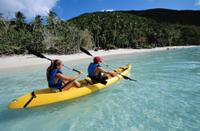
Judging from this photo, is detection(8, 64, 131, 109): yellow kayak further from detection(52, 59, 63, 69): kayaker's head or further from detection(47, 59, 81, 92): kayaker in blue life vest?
detection(52, 59, 63, 69): kayaker's head

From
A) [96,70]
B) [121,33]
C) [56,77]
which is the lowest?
[96,70]

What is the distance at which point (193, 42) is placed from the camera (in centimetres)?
9531

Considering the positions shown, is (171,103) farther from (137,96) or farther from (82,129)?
(82,129)

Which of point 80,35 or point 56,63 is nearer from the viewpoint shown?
point 56,63

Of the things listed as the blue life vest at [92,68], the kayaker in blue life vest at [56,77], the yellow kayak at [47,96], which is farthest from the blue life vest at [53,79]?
the blue life vest at [92,68]

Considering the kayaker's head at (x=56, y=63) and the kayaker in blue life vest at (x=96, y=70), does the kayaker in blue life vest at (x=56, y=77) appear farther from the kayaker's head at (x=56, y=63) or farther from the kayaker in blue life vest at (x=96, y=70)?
the kayaker in blue life vest at (x=96, y=70)

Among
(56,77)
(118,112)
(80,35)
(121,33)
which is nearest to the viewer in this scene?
(118,112)

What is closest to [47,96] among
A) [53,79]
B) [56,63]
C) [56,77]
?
[53,79]

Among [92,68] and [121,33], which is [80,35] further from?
[92,68]

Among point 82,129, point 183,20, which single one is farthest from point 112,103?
point 183,20

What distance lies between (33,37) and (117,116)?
34.8m

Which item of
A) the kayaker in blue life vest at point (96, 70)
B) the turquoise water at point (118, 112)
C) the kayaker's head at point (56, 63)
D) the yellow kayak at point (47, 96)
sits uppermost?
the kayaker's head at point (56, 63)

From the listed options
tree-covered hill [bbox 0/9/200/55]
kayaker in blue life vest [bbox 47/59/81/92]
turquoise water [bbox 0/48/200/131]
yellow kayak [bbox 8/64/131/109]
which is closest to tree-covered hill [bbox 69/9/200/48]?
tree-covered hill [bbox 0/9/200/55]

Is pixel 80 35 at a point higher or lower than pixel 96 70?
higher
